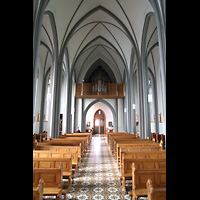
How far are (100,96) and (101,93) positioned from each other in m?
0.37

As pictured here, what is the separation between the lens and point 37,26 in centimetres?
620

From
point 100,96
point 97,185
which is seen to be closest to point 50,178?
point 97,185

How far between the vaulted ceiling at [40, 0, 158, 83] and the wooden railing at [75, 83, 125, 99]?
4351 millimetres

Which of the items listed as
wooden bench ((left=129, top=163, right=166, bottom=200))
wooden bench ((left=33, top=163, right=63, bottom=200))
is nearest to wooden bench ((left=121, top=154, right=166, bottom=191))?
wooden bench ((left=129, top=163, right=166, bottom=200))

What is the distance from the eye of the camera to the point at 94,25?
14141 mm

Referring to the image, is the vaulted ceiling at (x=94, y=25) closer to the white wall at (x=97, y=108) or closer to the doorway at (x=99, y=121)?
the white wall at (x=97, y=108)

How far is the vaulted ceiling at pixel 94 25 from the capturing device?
9844mm

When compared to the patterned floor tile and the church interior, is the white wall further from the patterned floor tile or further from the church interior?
the patterned floor tile

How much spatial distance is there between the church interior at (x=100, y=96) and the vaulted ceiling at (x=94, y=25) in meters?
0.06

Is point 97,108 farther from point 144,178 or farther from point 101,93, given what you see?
point 144,178

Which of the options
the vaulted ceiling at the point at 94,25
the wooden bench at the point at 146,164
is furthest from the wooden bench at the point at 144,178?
the vaulted ceiling at the point at 94,25
